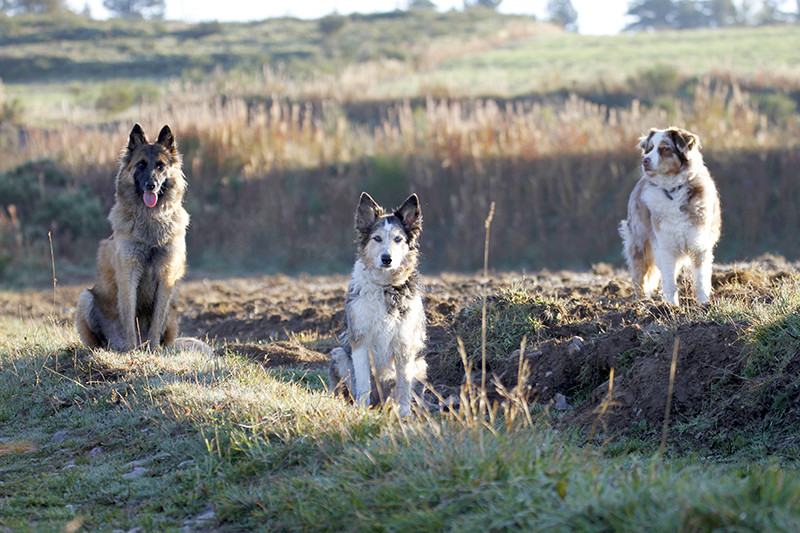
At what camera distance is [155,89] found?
31.9 m

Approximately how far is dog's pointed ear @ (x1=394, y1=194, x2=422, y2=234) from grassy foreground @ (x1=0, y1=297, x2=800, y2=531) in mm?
1644

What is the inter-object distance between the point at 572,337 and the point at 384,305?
6.38 feet

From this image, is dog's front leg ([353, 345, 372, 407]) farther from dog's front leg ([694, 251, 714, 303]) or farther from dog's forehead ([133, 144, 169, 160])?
dog's front leg ([694, 251, 714, 303])

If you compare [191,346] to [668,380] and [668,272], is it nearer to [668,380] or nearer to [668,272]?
[668,380]

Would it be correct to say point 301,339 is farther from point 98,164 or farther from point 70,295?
point 98,164

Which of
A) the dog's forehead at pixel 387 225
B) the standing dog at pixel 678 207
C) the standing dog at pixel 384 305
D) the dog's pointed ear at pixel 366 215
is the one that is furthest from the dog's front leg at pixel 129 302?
the standing dog at pixel 678 207

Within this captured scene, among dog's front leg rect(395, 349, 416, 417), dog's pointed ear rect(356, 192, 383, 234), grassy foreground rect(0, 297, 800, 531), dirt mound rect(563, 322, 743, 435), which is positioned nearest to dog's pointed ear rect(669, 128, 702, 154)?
grassy foreground rect(0, 297, 800, 531)

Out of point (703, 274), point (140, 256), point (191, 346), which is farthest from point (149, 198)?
point (703, 274)

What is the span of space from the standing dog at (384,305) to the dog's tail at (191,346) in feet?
6.22

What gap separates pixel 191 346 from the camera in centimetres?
784

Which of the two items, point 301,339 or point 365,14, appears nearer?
point 301,339

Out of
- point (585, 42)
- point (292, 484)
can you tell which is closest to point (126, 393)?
point (292, 484)

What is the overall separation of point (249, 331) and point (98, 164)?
9659 millimetres

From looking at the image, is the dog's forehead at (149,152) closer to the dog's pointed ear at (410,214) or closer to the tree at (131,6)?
the dog's pointed ear at (410,214)
